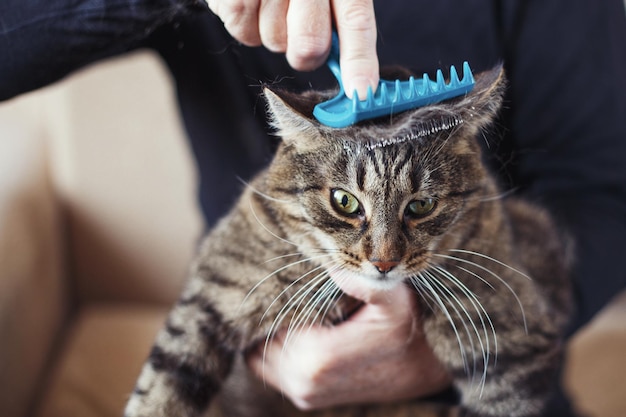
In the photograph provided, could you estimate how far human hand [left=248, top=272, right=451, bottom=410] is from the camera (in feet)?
2.34

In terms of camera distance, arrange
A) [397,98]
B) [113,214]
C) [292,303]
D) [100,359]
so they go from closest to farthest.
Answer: [397,98], [292,303], [100,359], [113,214]

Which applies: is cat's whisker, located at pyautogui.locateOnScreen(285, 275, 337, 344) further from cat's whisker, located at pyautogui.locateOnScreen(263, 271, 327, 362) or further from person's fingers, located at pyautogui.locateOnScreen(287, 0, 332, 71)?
person's fingers, located at pyautogui.locateOnScreen(287, 0, 332, 71)

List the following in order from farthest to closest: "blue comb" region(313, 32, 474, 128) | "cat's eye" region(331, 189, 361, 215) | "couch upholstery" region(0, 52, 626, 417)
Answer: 1. "couch upholstery" region(0, 52, 626, 417)
2. "cat's eye" region(331, 189, 361, 215)
3. "blue comb" region(313, 32, 474, 128)

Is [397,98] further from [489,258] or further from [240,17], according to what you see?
[489,258]

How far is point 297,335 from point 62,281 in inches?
29.8

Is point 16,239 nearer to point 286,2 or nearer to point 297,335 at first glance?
point 297,335

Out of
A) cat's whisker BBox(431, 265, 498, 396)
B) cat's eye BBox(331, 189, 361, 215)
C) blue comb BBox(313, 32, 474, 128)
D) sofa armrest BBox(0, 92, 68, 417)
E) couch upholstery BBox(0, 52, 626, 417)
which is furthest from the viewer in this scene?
couch upholstery BBox(0, 52, 626, 417)

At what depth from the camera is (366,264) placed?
0.60 m

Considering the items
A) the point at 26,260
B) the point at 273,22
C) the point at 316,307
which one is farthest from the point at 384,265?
the point at 26,260

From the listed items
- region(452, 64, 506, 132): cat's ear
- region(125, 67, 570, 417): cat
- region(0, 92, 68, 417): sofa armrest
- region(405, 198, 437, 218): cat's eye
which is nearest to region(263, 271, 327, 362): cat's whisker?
region(125, 67, 570, 417): cat

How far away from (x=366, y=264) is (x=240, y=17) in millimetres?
243

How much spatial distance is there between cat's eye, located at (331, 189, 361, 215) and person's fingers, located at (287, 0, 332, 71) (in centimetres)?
12

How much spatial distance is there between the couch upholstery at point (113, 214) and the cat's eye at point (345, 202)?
76 centimetres

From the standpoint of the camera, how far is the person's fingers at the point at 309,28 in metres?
0.51
